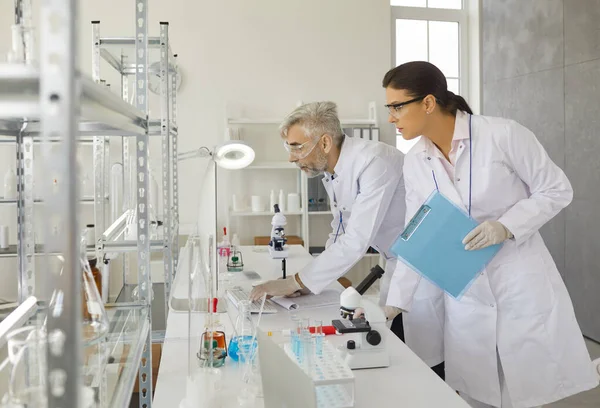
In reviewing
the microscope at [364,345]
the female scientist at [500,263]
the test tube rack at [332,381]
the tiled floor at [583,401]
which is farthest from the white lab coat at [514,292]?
the tiled floor at [583,401]

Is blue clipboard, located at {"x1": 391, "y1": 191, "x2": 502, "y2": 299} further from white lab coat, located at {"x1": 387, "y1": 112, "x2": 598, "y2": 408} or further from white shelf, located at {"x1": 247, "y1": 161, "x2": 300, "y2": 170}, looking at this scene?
white shelf, located at {"x1": 247, "y1": 161, "x2": 300, "y2": 170}

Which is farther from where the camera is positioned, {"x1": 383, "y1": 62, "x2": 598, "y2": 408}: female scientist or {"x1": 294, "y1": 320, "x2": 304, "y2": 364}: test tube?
{"x1": 383, "y1": 62, "x2": 598, "y2": 408}: female scientist

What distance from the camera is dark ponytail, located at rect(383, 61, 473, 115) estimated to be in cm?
190

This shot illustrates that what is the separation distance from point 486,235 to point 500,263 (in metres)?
0.18

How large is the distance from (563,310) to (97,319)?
59.3 inches

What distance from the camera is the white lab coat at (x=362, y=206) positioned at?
2.08m

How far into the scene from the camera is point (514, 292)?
1.88 m

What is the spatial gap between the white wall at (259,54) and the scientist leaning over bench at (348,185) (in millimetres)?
2433

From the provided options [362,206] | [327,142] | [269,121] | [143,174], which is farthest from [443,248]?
[269,121]

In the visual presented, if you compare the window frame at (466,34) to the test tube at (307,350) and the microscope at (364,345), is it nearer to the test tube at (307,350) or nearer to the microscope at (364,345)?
the microscope at (364,345)

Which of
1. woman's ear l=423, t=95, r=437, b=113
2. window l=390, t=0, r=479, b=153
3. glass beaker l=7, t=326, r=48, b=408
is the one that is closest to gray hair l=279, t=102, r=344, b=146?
woman's ear l=423, t=95, r=437, b=113

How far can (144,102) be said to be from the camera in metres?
1.52

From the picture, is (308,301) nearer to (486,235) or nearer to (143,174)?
(486,235)

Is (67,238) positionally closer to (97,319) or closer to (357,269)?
(97,319)
